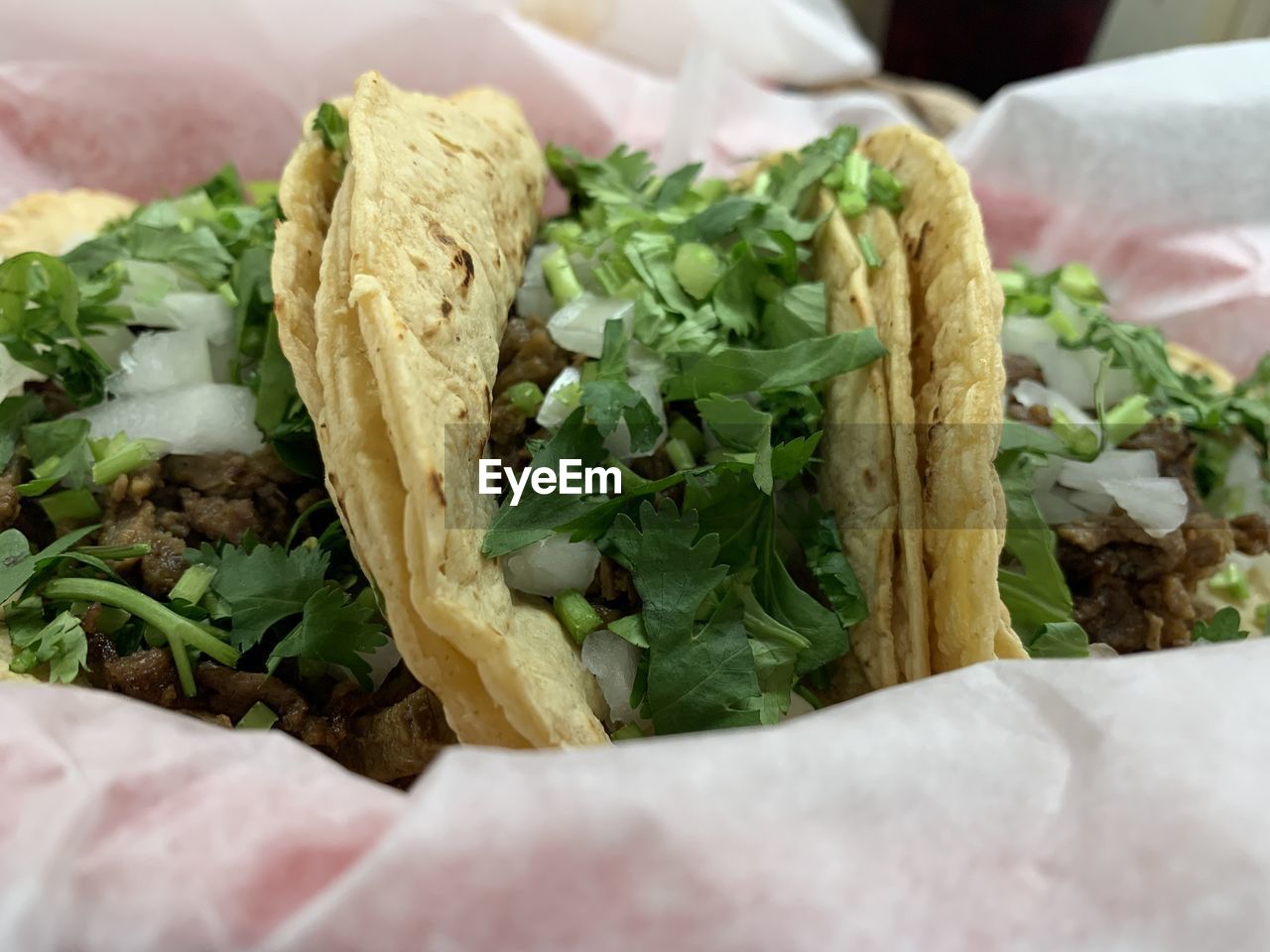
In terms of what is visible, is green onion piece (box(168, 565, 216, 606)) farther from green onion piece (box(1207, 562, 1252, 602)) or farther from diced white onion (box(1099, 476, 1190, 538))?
green onion piece (box(1207, 562, 1252, 602))

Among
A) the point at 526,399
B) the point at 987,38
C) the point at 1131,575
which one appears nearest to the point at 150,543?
the point at 526,399

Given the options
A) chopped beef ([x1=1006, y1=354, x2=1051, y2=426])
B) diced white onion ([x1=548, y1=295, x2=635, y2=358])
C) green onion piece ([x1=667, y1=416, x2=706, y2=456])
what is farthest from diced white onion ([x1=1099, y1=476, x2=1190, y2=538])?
diced white onion ([x1=548, y1=295, x2=635, y2=358])

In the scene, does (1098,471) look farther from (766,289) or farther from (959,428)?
(766,289)

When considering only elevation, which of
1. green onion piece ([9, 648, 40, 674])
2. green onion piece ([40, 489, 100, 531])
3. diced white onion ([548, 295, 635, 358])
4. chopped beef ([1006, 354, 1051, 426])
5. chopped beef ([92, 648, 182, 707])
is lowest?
chopped beef ([92, 648, 182, 707])

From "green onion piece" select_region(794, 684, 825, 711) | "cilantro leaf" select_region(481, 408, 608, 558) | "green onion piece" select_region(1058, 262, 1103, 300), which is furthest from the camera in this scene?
"green onion piece" select_region(1058, 262, 1103, 300)

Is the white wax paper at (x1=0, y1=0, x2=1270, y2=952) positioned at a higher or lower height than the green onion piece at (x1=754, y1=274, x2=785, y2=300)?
lower


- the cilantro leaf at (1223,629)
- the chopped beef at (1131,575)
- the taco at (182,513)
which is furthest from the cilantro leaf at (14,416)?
the cilantro leaf at (1223,629)

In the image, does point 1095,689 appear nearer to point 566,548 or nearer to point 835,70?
point 566,548
